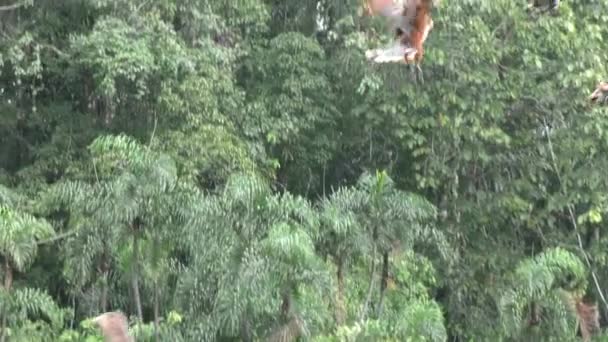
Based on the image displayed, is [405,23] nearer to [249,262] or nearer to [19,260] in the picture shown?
[249,262]

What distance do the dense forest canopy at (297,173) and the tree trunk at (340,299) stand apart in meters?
0.01

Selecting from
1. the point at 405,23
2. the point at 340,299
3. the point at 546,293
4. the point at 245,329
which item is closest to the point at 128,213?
the point at 245,329

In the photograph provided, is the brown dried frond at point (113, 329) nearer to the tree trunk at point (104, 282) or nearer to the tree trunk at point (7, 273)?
the tree trunk at point (7, 273)

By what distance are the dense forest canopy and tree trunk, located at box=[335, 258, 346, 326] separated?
15mm

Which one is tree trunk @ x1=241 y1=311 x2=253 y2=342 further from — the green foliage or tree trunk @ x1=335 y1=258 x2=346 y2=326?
the green foliage

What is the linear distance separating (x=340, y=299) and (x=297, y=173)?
12.9 feet

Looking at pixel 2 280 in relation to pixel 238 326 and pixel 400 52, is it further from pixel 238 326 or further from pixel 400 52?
pixel 400 52

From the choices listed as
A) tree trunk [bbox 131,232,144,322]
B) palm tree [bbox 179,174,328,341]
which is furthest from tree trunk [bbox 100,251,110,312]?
palm tree [bbox 179,174,328,341]

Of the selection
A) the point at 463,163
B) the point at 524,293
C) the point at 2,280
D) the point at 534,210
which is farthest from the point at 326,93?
the point at 2,280

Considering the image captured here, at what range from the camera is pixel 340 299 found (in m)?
6.63

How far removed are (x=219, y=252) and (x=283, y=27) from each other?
16.1 feet

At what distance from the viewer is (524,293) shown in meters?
6.76

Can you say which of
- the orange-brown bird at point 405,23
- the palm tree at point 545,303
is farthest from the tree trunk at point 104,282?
the orange-brown bird at point 405,23

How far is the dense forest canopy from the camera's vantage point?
6.31m
